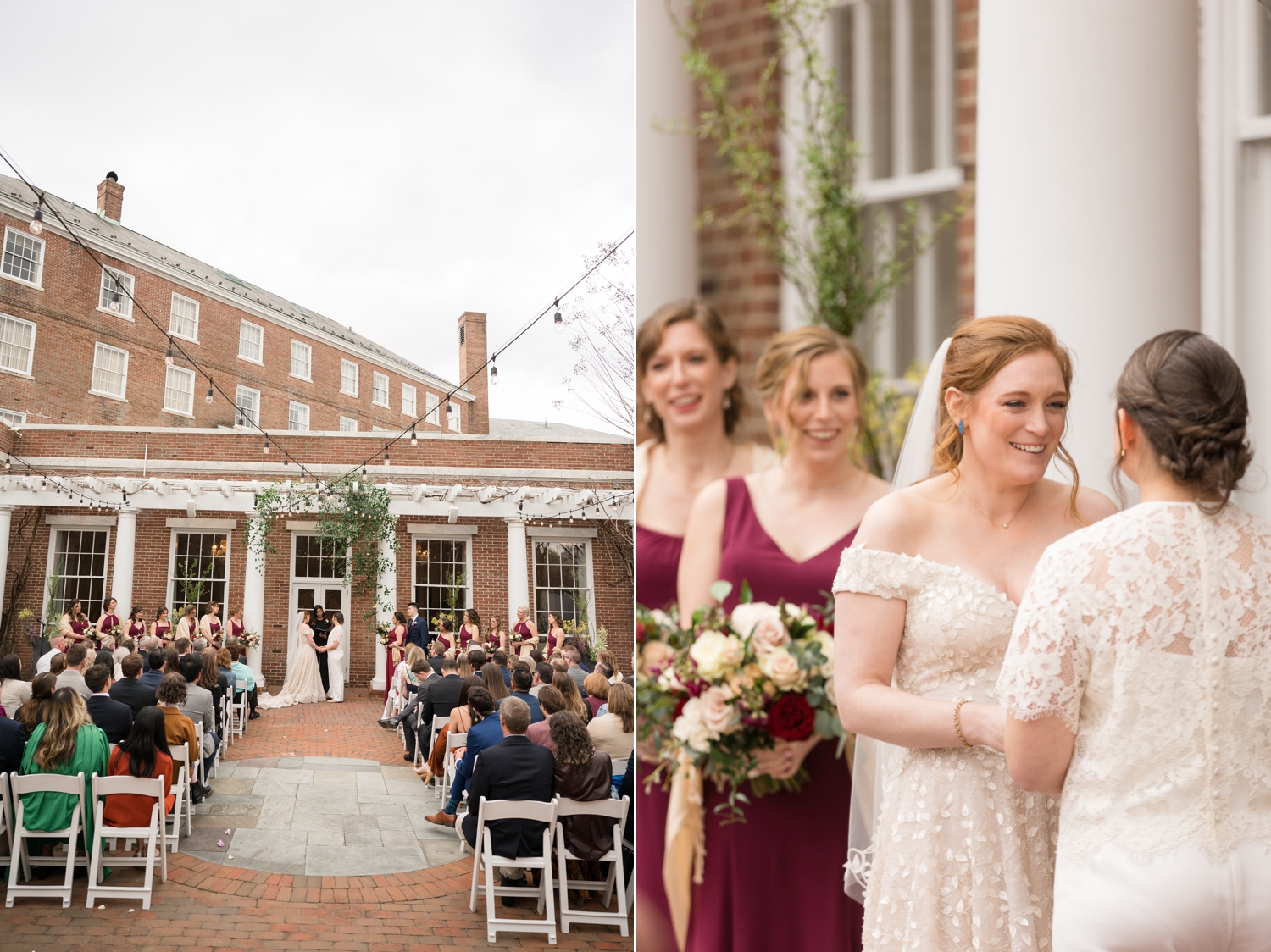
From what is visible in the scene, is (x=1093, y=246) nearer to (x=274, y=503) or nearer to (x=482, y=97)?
(x=482, y=97)

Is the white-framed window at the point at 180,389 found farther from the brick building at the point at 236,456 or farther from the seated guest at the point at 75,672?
the seated guest at the point at 75,672

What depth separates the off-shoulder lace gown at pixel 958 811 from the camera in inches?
67.4

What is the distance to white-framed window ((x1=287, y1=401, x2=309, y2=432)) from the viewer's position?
3.25 meters

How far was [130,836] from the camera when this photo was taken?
3.13 meters

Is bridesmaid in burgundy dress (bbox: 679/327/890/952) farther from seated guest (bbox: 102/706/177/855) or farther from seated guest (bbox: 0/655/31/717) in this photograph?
seated guest (bbox: 0/655/31/717)

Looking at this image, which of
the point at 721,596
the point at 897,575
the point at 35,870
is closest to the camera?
the point at 897,575

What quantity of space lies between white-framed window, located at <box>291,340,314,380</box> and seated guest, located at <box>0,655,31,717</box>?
1395mm

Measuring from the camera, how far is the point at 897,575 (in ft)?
5.77

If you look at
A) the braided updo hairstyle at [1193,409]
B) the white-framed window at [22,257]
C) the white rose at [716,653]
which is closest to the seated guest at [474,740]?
the white rose at [716,653]

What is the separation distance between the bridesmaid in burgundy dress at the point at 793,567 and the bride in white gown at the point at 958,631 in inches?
4.7

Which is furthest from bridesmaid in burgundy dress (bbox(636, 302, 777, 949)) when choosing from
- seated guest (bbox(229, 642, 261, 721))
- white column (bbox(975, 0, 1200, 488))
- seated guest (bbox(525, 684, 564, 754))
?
seated guest (bbox(229, 642, 261, 721))

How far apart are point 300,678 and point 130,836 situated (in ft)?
2.50

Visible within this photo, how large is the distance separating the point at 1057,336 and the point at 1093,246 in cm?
19

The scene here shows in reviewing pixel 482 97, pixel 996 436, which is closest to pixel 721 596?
pixel 996 436
